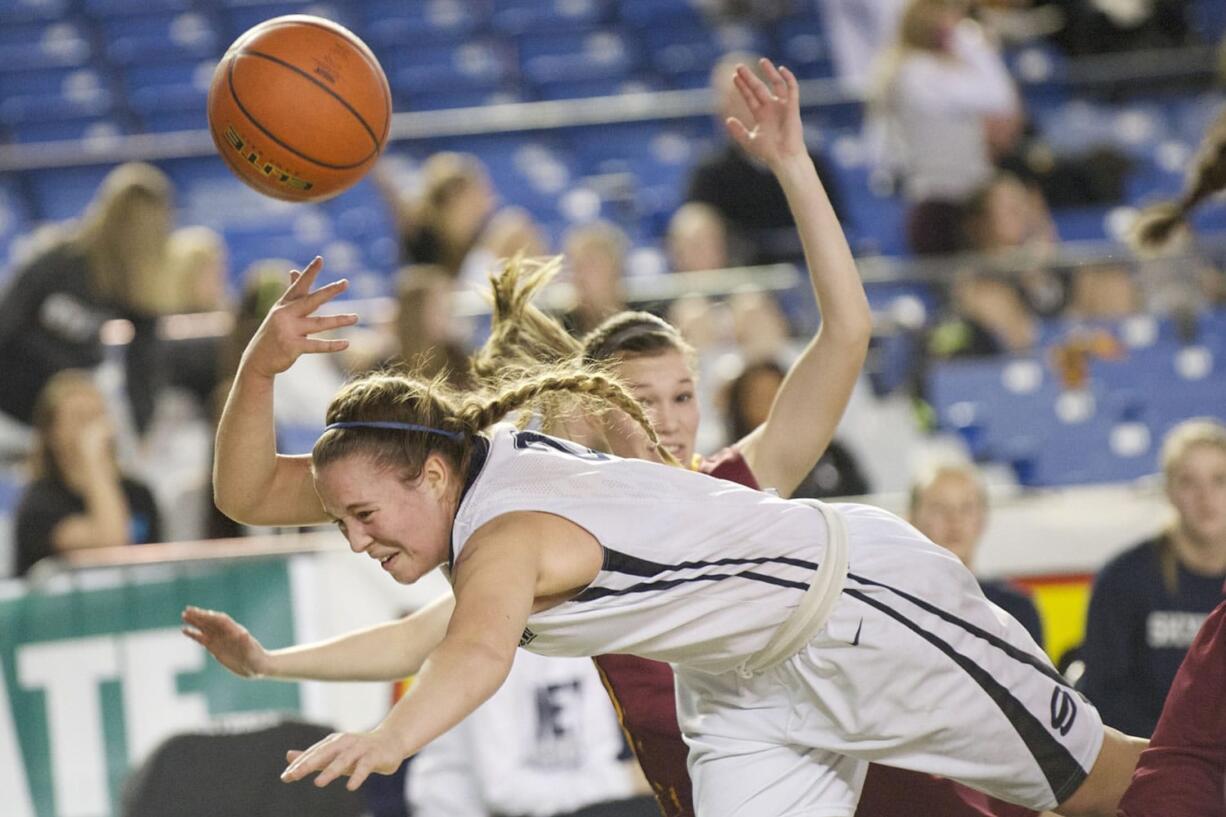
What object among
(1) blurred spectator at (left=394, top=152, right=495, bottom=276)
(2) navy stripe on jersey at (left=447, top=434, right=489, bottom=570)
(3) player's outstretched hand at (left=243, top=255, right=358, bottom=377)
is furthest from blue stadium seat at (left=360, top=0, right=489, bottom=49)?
(2) navy stripe on jersey at (left=447, top=434, right=489, bottom=570)

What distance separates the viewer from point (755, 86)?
4.01 meters

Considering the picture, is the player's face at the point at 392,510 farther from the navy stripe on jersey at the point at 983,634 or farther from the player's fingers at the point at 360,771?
the navy stripe on jersey at the point at 983,634

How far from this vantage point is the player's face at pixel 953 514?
232 inches

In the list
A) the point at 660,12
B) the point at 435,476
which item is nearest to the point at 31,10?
the point at 660,12

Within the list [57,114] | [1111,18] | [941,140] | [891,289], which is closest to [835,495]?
[891,289]

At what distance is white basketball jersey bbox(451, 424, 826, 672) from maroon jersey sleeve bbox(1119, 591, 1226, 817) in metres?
0.72

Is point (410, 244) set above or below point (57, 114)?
below

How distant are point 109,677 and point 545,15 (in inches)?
322

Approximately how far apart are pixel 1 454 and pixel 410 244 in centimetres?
211

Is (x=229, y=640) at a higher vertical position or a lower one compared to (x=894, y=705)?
higher

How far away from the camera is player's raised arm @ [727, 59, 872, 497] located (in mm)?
3973

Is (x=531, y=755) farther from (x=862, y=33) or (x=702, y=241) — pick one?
(x=862, y=33)

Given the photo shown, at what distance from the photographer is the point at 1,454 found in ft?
25.1

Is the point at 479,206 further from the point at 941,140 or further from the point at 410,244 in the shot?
the point at 941,140
